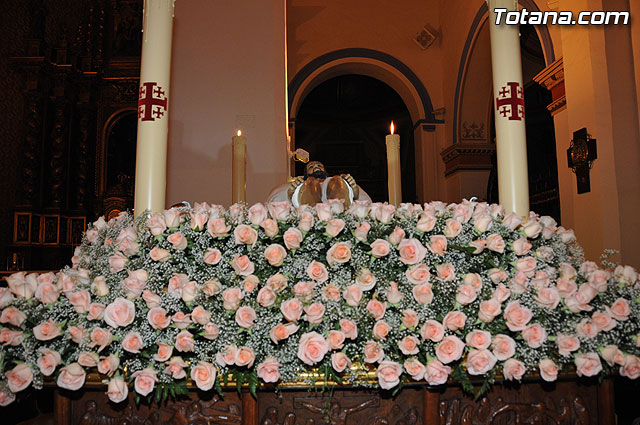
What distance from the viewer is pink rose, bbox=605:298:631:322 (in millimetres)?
957

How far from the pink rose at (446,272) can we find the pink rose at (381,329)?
17cm

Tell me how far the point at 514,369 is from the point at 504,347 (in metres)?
0.04

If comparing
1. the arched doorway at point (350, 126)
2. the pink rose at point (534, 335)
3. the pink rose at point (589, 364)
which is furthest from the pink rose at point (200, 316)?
the arched doorway at point (350, 126)

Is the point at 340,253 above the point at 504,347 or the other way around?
above

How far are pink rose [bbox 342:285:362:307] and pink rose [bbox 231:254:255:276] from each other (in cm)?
21

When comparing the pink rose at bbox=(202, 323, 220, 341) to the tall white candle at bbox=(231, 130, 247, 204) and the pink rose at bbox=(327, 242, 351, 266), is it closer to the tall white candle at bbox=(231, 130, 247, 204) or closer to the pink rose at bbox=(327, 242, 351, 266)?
the pink rose at bbox=(327, 242, 351, 266)

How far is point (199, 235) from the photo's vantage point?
106cm

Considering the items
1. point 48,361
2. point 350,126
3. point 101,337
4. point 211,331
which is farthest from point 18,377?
point 350,126

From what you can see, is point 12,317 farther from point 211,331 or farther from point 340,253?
point 340,253

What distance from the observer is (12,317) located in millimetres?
921

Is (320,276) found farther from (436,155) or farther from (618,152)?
(436,155)

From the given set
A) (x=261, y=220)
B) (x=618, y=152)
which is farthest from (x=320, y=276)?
(x=618, y=152)

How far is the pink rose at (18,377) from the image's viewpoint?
888mm

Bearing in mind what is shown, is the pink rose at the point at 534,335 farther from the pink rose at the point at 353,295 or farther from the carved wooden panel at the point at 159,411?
the carved wooden panel at the point at 159,411
